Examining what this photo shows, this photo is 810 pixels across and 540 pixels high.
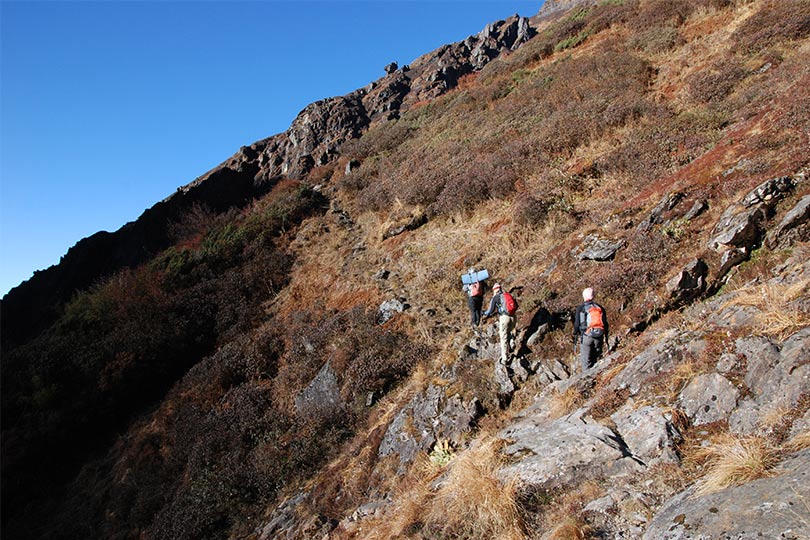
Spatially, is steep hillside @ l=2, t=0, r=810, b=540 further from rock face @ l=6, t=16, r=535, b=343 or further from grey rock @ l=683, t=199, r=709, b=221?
rock face @ l=6, t=16, r=535, b=343

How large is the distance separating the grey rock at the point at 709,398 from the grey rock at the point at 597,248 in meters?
4.74

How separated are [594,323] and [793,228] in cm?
358

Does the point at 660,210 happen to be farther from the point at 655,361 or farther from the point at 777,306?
the point at 655,361

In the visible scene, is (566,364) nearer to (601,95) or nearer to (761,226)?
(761,226)

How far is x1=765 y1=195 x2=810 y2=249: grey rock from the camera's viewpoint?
684cm

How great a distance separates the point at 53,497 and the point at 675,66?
85.5 feet

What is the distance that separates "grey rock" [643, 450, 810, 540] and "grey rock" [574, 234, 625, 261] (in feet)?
20.8

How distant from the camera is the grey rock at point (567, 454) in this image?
15.7ft

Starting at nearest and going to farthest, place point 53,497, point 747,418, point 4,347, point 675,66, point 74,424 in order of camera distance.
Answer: point 747,418, point 53,497, point 74,424, point 675,66, point 4,347

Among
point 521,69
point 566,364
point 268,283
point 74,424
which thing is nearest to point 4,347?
point 74,424

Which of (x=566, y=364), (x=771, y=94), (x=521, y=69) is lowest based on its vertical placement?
(x=566, y=364)

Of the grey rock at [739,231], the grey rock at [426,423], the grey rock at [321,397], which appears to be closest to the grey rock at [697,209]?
the grey rock at [739,231]

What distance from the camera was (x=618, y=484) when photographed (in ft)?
14.8

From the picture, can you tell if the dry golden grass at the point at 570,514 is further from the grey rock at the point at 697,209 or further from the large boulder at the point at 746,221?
the grey rock at the point at 697,209
